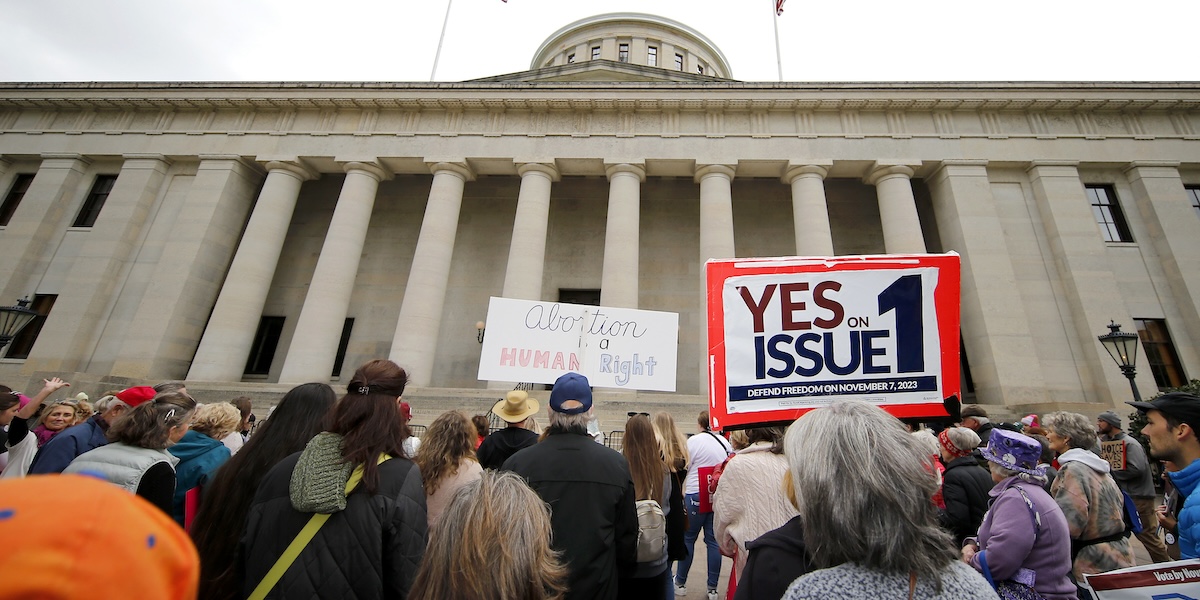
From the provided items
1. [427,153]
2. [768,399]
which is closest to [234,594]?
[768,399]

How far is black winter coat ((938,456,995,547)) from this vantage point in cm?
432

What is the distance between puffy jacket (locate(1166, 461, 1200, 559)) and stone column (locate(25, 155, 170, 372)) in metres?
26.5

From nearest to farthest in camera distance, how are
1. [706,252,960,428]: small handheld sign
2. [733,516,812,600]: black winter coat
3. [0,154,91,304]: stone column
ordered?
[733,516,812,600]: black winter coat, [706,252,960,428]: small handheld sign, [0,154,91,304]: stone column

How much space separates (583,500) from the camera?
2.95 metres

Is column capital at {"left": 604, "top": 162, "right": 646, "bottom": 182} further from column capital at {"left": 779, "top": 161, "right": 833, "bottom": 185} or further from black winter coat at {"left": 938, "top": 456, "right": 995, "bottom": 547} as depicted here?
black winter coat at {"left": 938, "top": 456, "right": 995, "bottom": 547}

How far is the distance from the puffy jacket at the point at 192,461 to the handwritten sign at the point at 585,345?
5824mm

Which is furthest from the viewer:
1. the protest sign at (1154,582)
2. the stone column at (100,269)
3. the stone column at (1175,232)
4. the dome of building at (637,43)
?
the dome of building at (637,43)

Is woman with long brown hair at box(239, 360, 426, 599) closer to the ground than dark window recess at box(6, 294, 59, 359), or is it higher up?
closer to the ground

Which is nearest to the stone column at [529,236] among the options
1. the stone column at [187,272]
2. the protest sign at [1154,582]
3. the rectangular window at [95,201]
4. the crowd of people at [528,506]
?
the stone column at [187,272]

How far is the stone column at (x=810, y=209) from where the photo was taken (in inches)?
703

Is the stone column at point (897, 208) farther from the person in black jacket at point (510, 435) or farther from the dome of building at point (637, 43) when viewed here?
the dome of building at point (637, 43)

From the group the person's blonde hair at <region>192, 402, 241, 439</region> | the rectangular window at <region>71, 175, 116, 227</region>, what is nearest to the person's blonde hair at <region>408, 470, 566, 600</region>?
the person's blonde hair at <region>192, 402, 241, 439</region>

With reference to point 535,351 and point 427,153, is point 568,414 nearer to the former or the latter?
point 535,351

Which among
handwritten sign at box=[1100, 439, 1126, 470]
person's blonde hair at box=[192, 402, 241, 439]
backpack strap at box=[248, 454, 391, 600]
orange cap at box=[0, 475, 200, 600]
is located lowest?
backpack strap at box=[248, 454, 391, 600]
